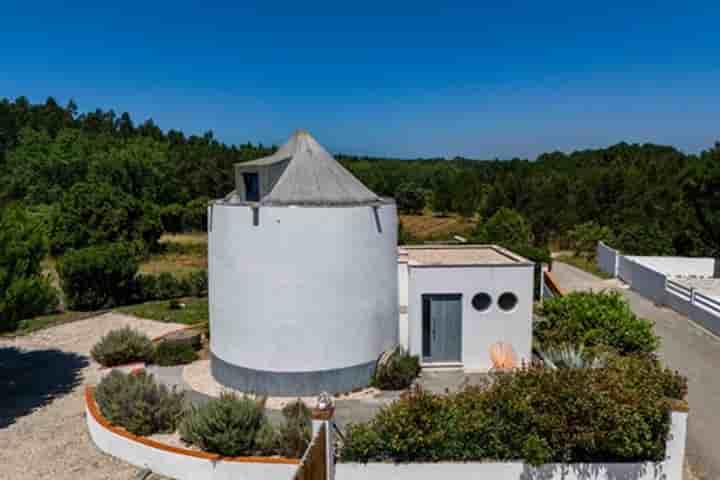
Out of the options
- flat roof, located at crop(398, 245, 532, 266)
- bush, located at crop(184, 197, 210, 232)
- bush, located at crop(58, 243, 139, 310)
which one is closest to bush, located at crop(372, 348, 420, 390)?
flat roof, located at crop(398, 245, 532, 266)

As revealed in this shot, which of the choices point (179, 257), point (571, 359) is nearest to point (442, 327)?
point (571, 359)

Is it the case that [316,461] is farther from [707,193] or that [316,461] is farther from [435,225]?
[435,225]

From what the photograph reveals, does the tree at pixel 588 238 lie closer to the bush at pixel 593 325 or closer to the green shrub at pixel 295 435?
the bush at pixel 593 325

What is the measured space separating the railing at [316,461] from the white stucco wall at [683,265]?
2917 cm

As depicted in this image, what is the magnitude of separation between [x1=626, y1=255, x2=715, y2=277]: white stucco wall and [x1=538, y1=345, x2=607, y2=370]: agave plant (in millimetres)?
22450

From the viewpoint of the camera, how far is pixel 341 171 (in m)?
15.6

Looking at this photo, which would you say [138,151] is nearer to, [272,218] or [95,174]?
[95,174]

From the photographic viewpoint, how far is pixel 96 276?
91.4 ft

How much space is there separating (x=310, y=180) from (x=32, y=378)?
463 inches

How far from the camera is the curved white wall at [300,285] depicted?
13500 mm

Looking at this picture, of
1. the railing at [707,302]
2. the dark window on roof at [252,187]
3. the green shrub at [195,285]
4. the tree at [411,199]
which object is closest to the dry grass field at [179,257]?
the green shrub at [195,285]

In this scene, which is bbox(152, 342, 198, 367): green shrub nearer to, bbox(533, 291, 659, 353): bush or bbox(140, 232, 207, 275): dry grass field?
bbox(533, 291, 659, 353): bush

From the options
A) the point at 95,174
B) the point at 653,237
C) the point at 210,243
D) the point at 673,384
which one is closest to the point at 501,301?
the point at 673,384

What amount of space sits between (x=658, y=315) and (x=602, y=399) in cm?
1748
